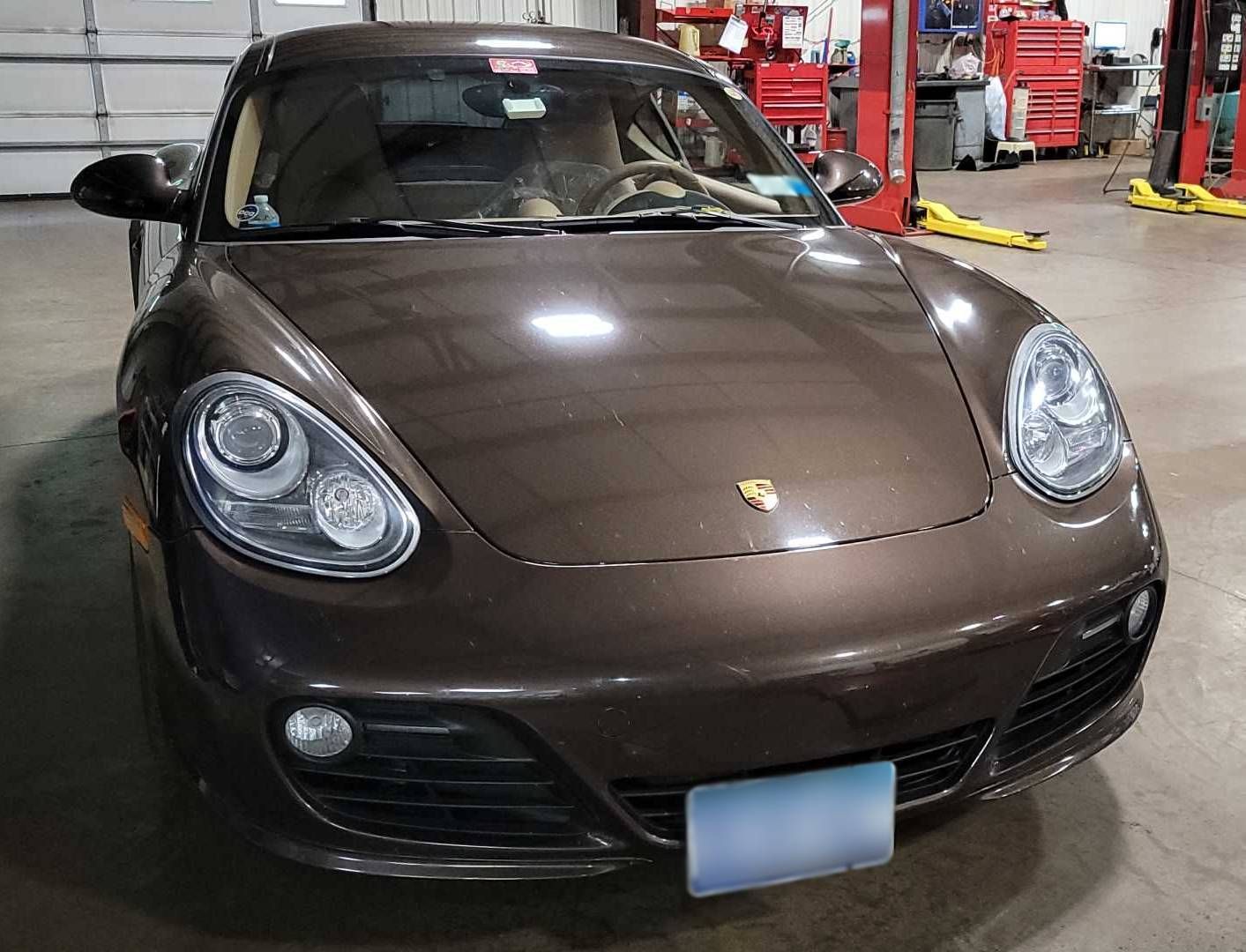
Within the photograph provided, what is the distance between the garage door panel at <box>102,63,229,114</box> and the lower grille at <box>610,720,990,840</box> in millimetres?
10285

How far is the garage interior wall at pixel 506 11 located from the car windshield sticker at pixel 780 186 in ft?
31.5

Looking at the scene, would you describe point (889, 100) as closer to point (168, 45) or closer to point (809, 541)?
point (809, 541)

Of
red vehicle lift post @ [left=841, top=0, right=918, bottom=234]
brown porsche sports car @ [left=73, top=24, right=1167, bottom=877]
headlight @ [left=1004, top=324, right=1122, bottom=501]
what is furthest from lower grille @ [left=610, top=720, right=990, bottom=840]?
red vehicle lift post @ [left=841, top=0, right=918, bottom=234]

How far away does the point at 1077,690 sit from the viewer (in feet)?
4.36

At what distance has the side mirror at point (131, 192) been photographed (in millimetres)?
1954

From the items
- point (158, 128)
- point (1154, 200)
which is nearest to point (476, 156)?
point (1154, 200)

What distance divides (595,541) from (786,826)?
1.12 feet

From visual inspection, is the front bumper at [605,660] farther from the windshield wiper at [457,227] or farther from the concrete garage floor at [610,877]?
the windshield wiper at [457,227]

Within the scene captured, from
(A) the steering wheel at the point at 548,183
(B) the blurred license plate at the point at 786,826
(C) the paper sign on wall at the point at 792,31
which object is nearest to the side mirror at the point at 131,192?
(A) the steering wheel at the point at 548,183

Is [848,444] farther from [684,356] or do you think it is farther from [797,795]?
[797,795]

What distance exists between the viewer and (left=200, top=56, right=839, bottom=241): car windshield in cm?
188

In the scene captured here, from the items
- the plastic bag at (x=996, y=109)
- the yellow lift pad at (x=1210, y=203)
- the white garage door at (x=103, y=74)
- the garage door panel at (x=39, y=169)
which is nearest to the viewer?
the yellow lift pad at (x=1210, y=203)

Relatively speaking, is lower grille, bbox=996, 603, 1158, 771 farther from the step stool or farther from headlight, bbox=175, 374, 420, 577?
the step stool

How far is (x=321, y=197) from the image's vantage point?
189cm
